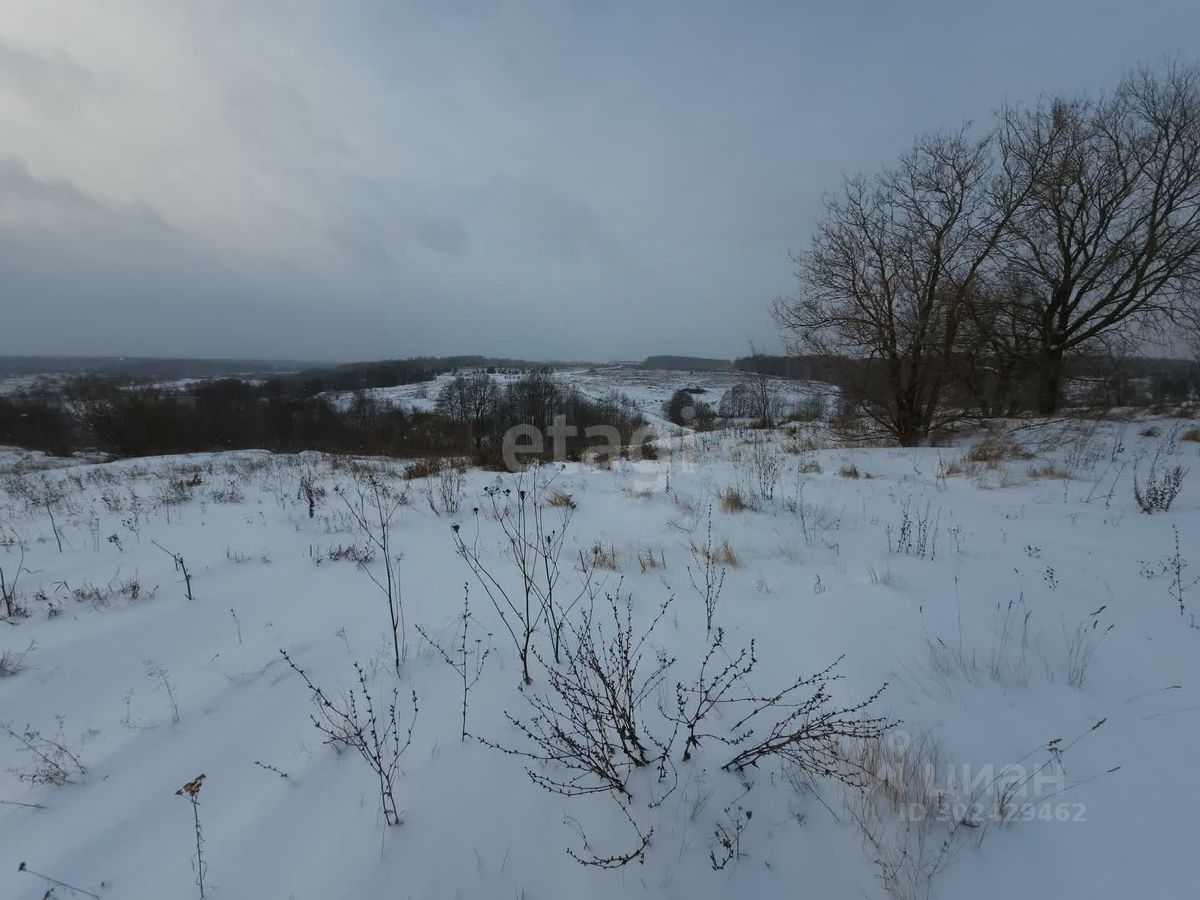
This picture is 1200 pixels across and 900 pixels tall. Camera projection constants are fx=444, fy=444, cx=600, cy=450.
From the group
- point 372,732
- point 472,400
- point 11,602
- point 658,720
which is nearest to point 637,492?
point 658,720

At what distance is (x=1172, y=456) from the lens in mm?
6523

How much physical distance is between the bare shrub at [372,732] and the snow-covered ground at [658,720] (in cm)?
6

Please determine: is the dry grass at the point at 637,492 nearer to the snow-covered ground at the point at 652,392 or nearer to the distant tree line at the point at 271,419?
the distant tree line at the point at 271,419

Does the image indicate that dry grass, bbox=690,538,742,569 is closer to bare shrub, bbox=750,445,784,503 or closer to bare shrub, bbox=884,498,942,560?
bare shrub, bbox=884,498,942,560

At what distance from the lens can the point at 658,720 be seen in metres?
2.05

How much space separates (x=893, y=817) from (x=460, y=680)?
1963 mm

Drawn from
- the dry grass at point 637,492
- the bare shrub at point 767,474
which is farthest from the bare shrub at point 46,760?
the bare shrub at point 767,474

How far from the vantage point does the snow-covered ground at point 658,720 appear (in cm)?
142

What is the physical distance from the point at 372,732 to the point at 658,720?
1.21 metres

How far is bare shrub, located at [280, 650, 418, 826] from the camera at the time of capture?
65.1 inches

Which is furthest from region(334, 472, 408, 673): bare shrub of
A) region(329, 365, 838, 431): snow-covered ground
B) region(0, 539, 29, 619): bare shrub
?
region(329, 365, 838, 431): snow-covered ground

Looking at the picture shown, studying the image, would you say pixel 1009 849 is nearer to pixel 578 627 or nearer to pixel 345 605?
pixel 578 627

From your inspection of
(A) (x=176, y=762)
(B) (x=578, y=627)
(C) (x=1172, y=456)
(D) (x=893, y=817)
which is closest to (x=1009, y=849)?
(D) (x=893, y=817)

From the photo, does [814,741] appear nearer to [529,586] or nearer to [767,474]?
[529,586]
